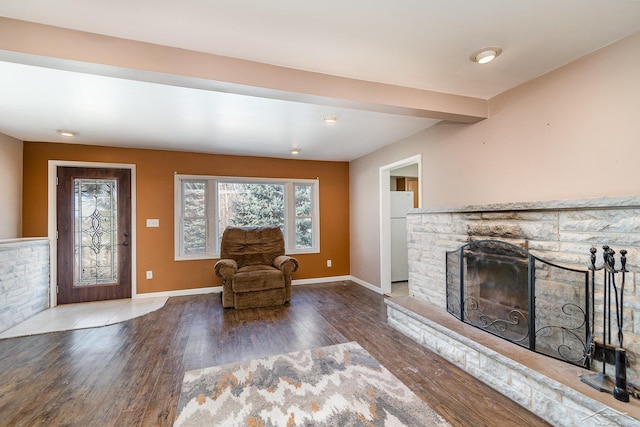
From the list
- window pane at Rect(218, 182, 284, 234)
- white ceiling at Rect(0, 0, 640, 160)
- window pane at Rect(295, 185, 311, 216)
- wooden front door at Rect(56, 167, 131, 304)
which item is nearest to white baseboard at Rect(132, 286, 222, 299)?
wooden front door at Rect(56, 167, 131, 304)

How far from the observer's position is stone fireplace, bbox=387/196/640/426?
5.03ft

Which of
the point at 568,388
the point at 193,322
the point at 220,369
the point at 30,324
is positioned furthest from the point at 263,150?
the point at 568,388

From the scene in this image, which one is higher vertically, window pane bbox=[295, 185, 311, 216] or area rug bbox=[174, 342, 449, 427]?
window pane bbox=[295, 185, 311, 216]

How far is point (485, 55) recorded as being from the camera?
1911 mm

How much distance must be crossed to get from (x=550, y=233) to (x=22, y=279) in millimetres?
5602

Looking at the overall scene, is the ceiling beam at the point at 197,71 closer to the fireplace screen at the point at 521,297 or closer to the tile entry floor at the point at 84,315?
the fireplace screen at the point at 521,297

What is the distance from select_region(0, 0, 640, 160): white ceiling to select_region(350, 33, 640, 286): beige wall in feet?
0.52

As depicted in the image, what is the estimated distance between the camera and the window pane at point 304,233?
17.2ft

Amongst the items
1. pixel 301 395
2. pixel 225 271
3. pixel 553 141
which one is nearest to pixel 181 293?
pixel 225 271

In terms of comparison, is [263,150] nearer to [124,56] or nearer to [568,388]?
[124,56]

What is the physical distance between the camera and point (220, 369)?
2244mm

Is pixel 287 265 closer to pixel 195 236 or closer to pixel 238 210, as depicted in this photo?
pixel 238 210

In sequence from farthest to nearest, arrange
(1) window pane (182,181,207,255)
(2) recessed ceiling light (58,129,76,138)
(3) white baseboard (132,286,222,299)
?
(1) window pane (182,181,207,255) → (3) white baseboard (132,286,222,299) → (2) recessed ceiling light (58,129,76,138)

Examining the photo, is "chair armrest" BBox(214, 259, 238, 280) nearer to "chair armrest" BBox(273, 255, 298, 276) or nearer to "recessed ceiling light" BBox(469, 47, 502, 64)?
"chair armrest" BBox(273, 255, 298, 276)
